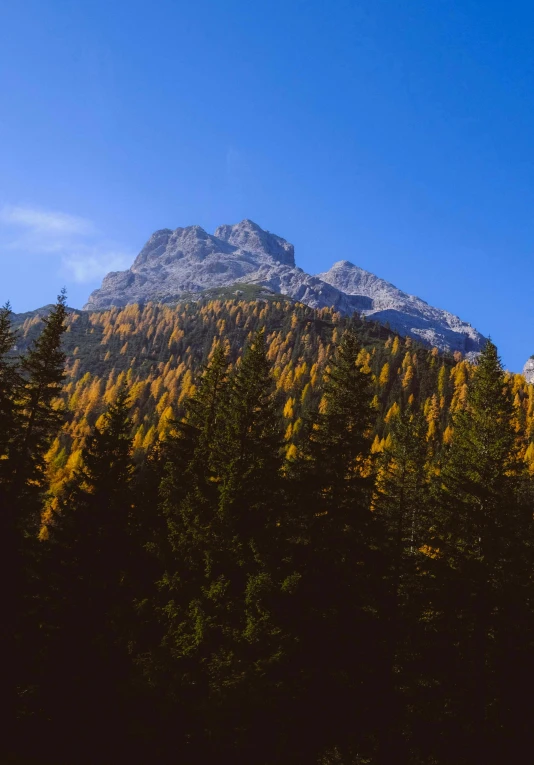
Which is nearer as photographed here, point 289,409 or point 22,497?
point 22,497

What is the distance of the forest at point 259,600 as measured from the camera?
18375mm

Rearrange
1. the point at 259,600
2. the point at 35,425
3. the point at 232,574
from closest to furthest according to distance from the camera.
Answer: the point at 259,600 → the point at 232,574 → the point at 35,425

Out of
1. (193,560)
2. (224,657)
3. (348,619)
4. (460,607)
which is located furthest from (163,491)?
(460,607)

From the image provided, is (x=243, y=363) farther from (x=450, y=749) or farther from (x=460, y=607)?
(x=450, y=749)

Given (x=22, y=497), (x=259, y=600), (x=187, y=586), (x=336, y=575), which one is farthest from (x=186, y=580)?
(x=22, y=497)

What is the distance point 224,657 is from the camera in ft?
58.6

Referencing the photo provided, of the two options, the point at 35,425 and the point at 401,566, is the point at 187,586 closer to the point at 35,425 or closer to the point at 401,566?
the point at 35,425

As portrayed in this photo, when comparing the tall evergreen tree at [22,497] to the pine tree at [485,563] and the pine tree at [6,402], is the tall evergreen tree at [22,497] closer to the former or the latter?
the pine tree at [6,402]

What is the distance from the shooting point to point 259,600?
18.3 m

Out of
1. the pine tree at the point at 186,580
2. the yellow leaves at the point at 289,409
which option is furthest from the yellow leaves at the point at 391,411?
the pine tree at the point at 186,580

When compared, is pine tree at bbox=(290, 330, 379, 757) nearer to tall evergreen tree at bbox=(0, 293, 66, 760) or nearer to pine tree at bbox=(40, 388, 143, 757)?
pine tree at bbox=(40, 388, 143, 757)

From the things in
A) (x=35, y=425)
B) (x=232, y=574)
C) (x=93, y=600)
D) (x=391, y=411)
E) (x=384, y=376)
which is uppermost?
(x=384, y=376)

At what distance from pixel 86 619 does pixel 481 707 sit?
16566 mm

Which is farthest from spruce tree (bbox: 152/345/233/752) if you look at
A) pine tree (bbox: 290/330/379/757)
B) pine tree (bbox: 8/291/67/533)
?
pine tree (bbox: 8/291/67/533)
